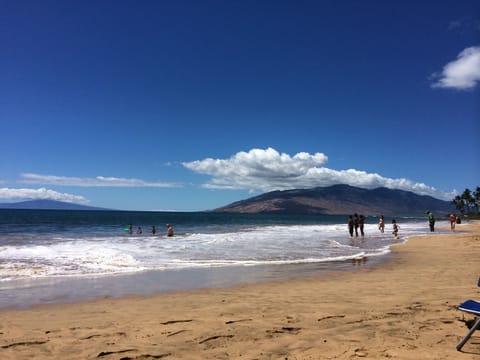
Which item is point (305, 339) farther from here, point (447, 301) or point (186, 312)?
point (447, 301)

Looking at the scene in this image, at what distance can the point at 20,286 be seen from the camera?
1042 cm

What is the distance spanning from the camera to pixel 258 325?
6.26 meters

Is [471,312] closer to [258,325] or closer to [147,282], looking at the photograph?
[258,325]

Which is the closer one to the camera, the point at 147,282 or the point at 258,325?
the point at 258,325

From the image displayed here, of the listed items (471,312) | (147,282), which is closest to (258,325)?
(471,312)

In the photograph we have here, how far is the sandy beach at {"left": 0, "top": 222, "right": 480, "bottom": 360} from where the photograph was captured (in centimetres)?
512

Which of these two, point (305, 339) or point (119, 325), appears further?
point (119, 325)

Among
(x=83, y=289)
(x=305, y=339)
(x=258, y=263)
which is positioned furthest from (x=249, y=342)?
(x=258, y=263)

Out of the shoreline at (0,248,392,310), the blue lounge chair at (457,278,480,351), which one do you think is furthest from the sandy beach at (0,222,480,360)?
the shoreline at (0,248,392,310)

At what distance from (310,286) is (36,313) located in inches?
269

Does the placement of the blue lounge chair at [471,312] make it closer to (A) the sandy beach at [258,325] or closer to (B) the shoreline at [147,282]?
(A) the sandy beach at [258,325]

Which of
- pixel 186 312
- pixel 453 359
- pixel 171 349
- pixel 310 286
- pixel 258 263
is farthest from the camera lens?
pixel 258 263

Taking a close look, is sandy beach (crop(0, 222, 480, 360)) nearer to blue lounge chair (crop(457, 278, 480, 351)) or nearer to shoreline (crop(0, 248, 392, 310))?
blue lounge chair (crop(457, 278, 480, 351))

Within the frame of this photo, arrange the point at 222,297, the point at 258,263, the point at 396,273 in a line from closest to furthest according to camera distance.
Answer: the point at 222,297
the point at 396,273
the point at 258,263
